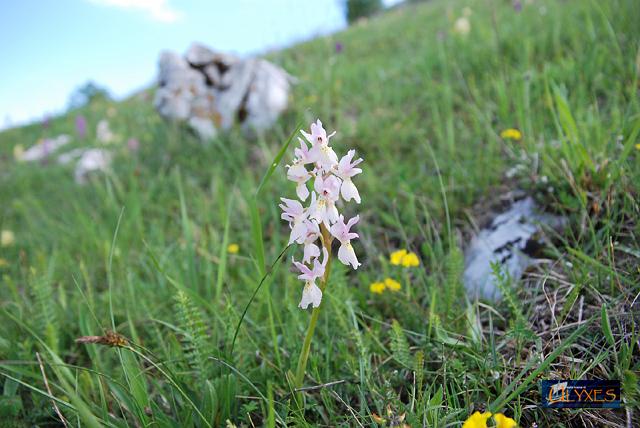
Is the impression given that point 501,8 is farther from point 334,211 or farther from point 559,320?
point 334,211

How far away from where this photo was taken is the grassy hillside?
48.3 inches

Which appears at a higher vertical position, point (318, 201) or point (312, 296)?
point (318, 201)

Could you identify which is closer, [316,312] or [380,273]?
[316,312]

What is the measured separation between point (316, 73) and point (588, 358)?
4187 mm

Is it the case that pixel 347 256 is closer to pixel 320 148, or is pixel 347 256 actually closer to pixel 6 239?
pixel 320 148

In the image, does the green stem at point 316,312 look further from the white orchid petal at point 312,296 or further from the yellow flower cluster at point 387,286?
the yellow flower cluster at point 387,286

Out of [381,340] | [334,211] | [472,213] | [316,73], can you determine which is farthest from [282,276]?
[316,73]

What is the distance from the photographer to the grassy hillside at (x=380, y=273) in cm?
123

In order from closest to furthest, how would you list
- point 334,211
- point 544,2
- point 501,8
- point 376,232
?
point 334,211
point 376,232
point 544,2
point 501,8

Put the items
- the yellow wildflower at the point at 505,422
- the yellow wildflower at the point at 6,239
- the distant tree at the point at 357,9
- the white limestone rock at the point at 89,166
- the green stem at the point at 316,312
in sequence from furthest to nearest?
the distant tree at the point at 357,9, the white limestone rock at the point at 89,166, the yellow wildflower at the point at 6,239, the green stem at the point at 316,312, the yellow wildflower at the point at 505,422

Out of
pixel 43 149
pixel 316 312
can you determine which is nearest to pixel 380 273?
pixel 316 312

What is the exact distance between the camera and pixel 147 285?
2.22 metres

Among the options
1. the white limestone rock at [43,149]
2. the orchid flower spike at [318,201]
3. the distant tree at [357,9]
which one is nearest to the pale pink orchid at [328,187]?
the orchid flower spike at [318,201]

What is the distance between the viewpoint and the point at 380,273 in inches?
78.3
